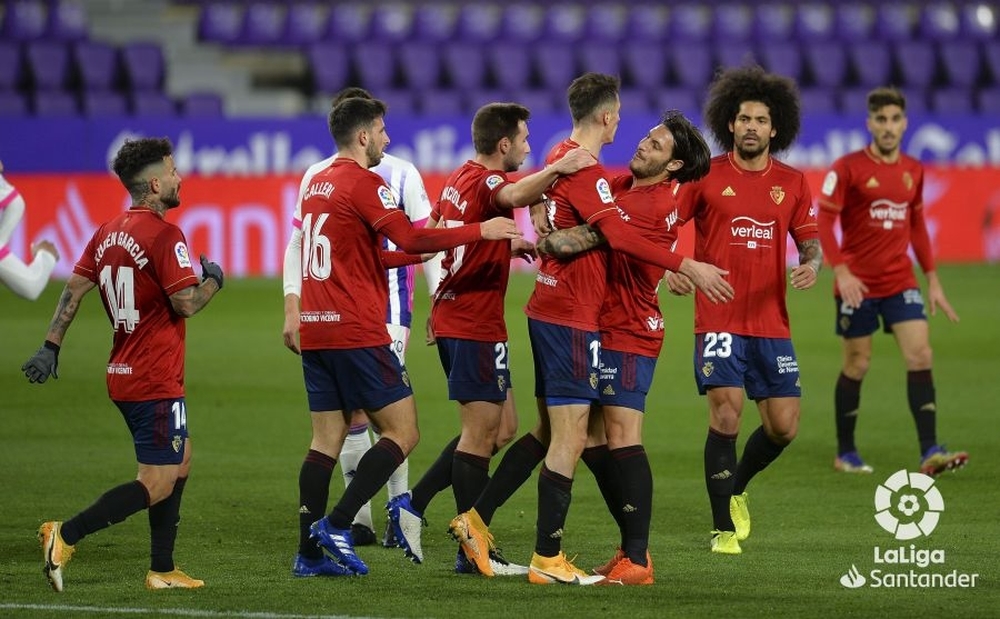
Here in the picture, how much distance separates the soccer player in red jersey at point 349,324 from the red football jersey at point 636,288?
580 mm

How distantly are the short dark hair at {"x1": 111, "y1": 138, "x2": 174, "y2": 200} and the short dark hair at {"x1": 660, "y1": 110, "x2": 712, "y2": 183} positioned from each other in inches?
88.9

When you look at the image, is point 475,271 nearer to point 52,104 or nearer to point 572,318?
point 572,318

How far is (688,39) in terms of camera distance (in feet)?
83.7

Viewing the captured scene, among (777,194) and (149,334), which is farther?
(777,194)

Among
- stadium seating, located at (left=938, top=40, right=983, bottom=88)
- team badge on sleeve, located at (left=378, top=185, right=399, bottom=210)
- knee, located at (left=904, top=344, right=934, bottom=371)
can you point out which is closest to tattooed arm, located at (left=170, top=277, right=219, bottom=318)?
team badge on sleeve, located at (left=378, top=185, right=399, bottom=210)

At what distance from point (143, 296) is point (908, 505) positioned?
14.1ft

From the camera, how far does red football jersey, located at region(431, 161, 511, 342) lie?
7215 mm

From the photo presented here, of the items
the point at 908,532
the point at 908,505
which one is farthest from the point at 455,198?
the point at 908,505

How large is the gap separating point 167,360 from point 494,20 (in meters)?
19.6

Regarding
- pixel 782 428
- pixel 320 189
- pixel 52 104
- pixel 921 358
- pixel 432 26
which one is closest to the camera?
pixel 320 189

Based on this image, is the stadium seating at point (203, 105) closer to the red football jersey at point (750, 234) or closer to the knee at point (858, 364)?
the knee at point (858, 364)

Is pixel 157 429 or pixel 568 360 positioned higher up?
pixel 568 360

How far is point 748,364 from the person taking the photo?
7895mm

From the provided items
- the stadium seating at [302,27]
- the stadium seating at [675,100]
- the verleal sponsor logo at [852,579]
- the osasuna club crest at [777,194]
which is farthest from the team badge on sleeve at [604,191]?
the stadium seating at [302,27]
